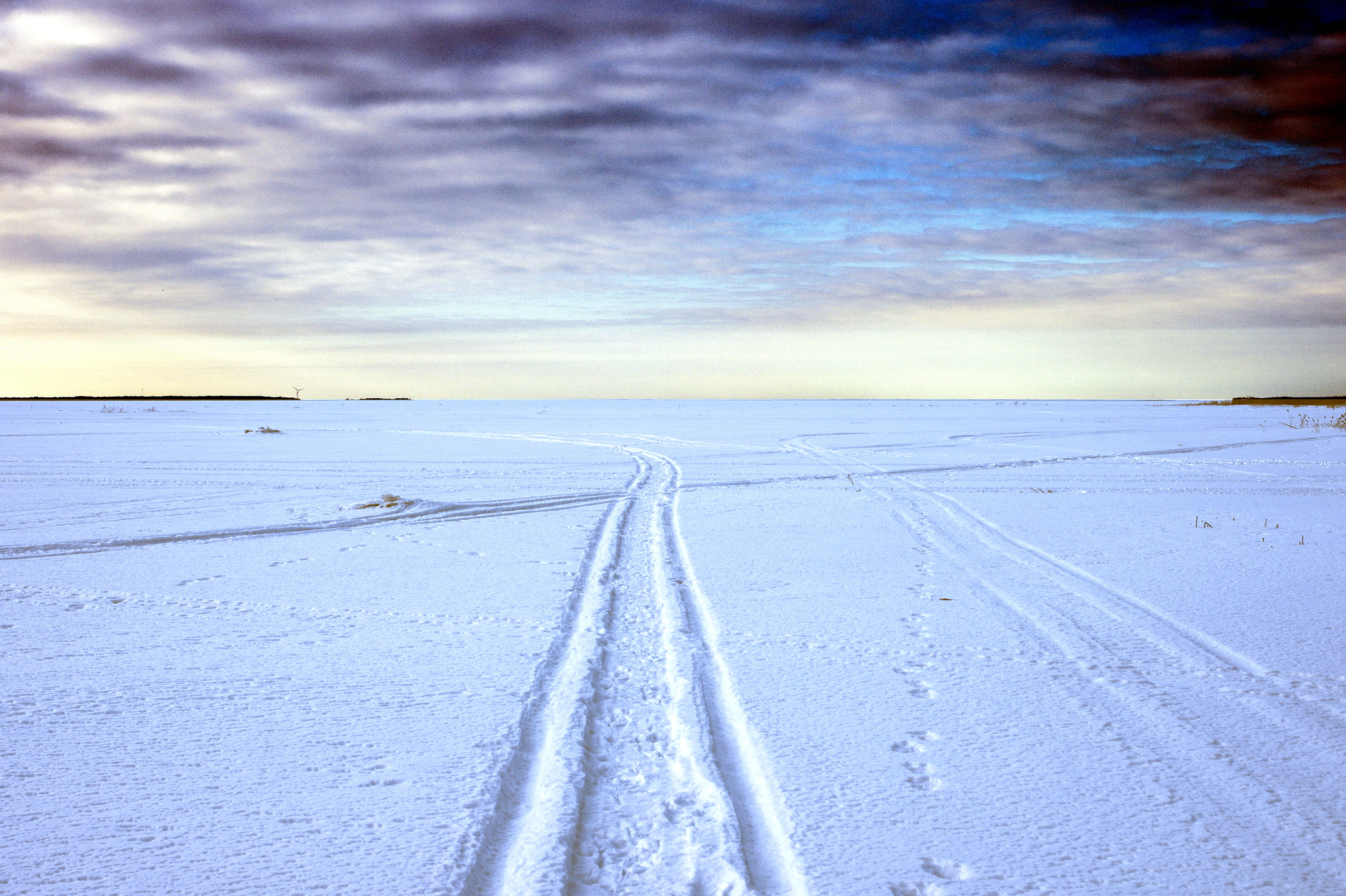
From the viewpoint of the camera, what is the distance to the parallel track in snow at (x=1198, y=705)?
2.91 metres

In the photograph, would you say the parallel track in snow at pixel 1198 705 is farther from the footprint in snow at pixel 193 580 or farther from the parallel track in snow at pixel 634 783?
the footprint in snow at pixel 193 580

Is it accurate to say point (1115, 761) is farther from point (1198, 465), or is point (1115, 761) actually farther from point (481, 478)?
point (1198, 465)

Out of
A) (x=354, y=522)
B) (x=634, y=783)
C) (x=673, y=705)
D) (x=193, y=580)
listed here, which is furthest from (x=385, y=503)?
(x=634, y=783)

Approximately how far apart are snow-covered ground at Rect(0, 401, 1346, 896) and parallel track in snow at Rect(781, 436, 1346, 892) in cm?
2

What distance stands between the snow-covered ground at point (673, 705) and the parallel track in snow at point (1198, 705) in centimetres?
2

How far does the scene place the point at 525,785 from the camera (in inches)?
122

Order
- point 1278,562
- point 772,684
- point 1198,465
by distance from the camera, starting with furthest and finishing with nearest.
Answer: point 1198,465 → point 1278,562 → point 772,684

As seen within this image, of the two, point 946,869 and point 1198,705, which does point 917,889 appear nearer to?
point 946,869

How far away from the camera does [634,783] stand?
121 inches

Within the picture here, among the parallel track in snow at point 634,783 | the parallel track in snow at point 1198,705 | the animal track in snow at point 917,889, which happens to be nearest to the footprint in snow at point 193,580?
the parallel track in snow at point 634,783

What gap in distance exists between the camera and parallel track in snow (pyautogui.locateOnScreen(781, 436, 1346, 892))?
2.91 meters

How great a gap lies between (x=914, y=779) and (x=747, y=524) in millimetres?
6219

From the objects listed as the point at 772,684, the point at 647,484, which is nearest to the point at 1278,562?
the point at 772,684

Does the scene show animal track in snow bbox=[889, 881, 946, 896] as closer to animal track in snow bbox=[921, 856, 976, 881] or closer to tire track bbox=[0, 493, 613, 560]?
animal track in snow bbox=[921, 856, 976, 881]
